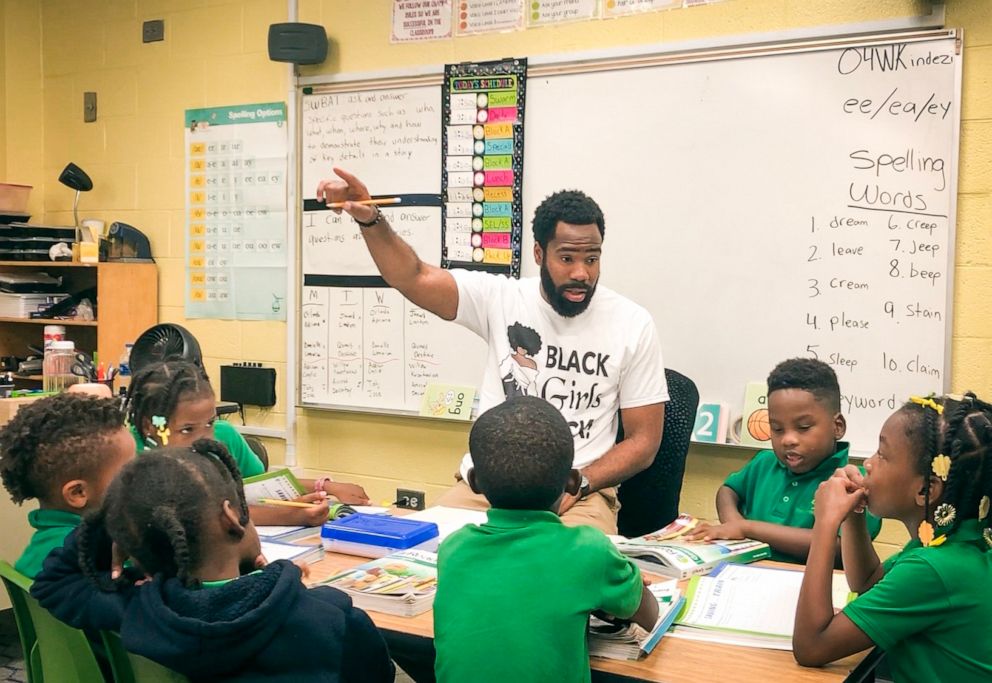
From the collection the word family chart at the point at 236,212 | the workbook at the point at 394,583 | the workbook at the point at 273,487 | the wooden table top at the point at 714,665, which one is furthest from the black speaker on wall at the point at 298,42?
the wooden table top at the point at 714,665

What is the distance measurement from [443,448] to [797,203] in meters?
1.67

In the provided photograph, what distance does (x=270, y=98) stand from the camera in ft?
13.7

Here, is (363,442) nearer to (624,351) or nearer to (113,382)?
(113,382)

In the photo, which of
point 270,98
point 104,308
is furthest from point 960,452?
point 104,308

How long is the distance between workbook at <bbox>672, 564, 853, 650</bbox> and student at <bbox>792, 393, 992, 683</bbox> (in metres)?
0.10

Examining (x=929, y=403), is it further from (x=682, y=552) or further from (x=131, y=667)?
(x=131, y=667)

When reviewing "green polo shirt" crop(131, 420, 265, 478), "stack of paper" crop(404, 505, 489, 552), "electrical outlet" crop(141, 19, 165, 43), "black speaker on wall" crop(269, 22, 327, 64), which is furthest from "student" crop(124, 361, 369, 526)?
"electrical outlet" crop(141, 19, 165, 43)

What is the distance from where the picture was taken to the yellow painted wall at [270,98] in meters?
2.94

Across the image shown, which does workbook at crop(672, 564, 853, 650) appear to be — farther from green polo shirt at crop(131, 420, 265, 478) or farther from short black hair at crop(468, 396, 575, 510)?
green polo shirt at crop(131, 420, 265, 478)

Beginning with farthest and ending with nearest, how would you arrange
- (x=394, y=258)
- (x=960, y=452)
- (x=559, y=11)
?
(x=559, y=11) < (x=394, y=258) < (x=960, y=452)

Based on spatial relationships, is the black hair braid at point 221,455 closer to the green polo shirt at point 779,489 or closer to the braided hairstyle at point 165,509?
the braided hairstyle at point 165,509

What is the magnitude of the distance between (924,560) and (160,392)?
166cm

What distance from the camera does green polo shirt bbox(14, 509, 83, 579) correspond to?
5.56 feet

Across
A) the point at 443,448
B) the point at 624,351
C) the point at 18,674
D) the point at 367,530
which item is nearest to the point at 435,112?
the point at 443,448
